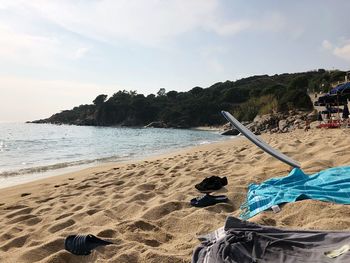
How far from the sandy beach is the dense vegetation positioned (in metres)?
23.5

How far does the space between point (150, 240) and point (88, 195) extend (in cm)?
252

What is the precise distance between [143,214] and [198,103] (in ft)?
175

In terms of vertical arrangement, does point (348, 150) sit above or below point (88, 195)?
above

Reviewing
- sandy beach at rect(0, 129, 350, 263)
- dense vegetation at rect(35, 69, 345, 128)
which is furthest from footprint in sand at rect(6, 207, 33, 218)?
dense vegetation at rect(35, 69, 345, 128)

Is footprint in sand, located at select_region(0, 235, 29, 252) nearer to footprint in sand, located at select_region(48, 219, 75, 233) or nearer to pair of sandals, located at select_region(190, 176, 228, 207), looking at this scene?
footprint in sand, located at select_region(48, 219, 75, 233)

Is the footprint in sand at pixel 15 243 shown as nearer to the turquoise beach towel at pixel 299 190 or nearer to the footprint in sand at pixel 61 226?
the footprint in sand at pixel 61 226

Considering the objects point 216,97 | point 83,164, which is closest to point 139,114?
point 216,97

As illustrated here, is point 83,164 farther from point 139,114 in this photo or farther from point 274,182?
point 139,114

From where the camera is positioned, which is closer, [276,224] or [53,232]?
[276,224]

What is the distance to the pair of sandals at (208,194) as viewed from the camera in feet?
12.7

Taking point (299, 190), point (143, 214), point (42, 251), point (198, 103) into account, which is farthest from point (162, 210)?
point (198, 103)

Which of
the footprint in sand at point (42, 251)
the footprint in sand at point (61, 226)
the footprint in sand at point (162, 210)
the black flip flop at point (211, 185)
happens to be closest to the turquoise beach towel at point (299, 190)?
the black flip flop at point (211, 185)

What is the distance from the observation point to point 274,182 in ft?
13.6

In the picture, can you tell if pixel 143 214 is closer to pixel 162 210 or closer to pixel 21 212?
pixel 162 210
